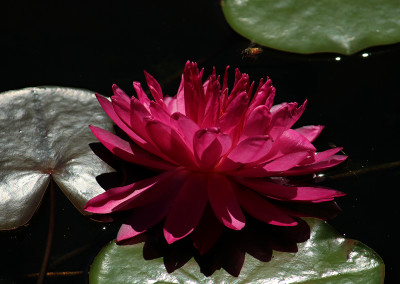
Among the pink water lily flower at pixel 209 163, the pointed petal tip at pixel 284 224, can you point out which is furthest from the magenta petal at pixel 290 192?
the pointed petal tip at pixel 284 224

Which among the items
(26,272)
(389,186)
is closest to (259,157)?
(389,186)

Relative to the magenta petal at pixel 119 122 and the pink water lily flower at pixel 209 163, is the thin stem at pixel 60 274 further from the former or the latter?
the magenta petal at pixel 119 122

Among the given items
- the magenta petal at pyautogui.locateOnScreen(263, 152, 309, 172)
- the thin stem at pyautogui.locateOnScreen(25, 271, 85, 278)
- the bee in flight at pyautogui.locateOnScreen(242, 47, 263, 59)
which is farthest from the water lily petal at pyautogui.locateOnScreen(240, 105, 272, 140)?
the bee in flight at pyautogui.locateOnScreen(242, 47, 263, 59)

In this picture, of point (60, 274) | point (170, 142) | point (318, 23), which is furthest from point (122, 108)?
point (318, 23)

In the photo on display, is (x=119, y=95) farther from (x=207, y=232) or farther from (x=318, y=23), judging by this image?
(x=318, y=23)

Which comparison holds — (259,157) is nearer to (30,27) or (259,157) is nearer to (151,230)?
(151,230)

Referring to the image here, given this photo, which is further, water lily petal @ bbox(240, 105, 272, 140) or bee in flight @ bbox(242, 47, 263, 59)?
bee in flight @ bbox(242, 47, 263, 59)

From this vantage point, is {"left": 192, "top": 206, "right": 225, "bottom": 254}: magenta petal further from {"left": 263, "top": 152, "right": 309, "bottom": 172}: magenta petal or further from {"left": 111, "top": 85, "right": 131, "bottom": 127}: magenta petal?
{"left": 111, "top": 85, "right": 131, "bottom": 127}: magenta petal
